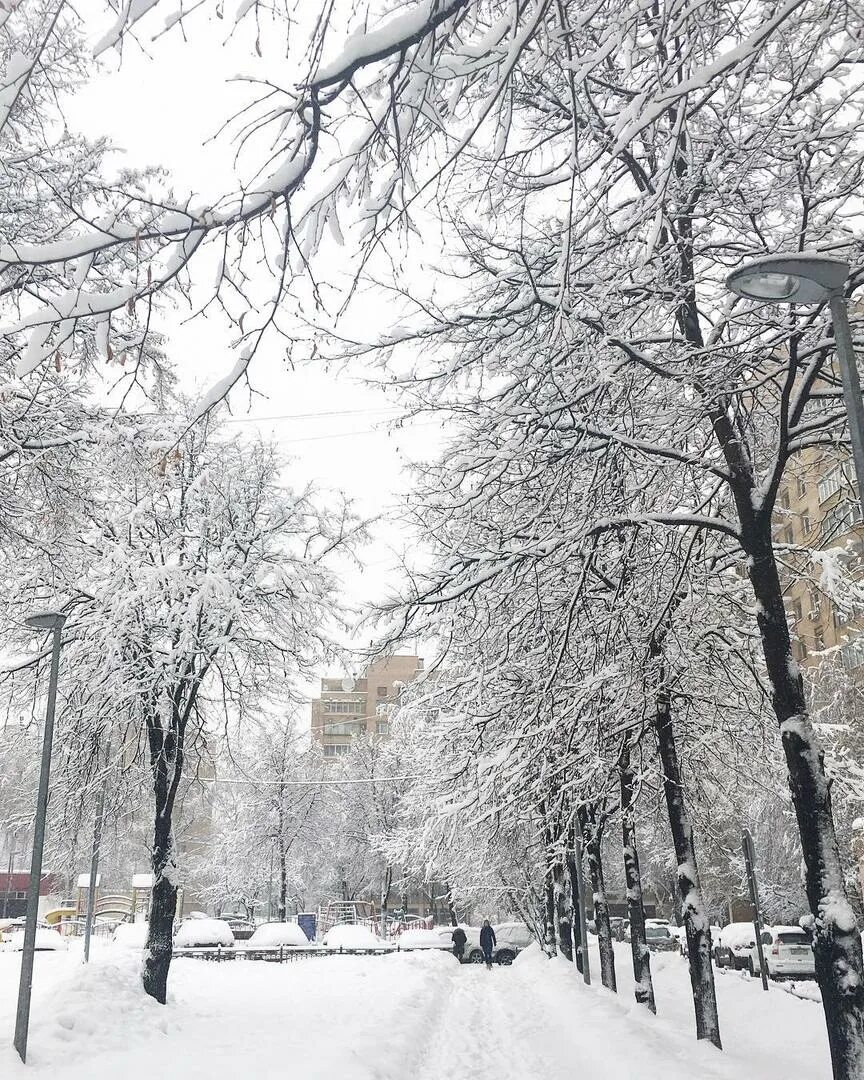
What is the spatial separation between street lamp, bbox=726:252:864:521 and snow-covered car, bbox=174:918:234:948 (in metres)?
34.6

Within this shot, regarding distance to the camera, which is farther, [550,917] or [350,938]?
[350,938]

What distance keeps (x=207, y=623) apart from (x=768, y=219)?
391 inches

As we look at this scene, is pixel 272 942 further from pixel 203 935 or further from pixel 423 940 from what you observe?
pixel 423 940

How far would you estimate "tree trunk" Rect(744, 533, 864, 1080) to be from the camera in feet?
22.1

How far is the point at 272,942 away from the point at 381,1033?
25.4 m

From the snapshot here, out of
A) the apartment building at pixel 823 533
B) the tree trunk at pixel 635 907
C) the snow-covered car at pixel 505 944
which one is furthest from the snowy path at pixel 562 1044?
the snow-covered car at pixel 505 944

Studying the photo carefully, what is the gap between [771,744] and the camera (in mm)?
14148

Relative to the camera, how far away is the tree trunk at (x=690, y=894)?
11.1 metres

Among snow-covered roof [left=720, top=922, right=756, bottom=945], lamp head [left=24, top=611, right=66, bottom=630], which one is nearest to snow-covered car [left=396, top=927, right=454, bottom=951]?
snow-covered roof [left=720, top=922, right=756, bottom=945]

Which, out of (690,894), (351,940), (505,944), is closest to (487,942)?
(505,944)

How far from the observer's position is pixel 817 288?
6160 millimetres

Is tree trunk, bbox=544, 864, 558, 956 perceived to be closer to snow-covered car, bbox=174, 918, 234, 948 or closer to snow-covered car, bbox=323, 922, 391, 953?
snow-covered car, bbox=323, 922, 391, 953

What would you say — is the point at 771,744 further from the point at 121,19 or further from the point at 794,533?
the point at 794,533

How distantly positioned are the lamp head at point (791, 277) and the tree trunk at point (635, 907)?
9327 mm
